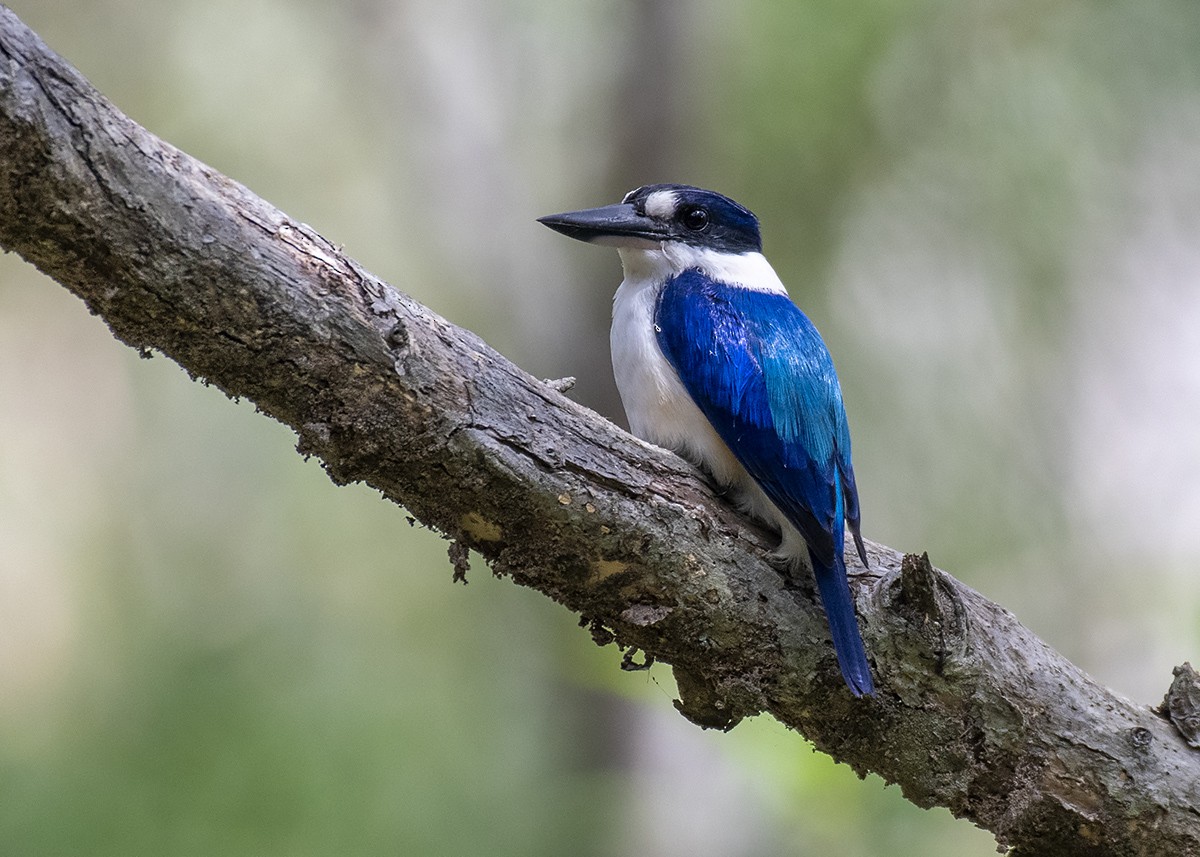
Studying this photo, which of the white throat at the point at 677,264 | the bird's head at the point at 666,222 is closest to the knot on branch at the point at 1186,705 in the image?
the white throat at the point at 677,264

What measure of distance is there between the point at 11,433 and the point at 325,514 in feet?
5.68

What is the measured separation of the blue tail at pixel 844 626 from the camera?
2398 millimetres

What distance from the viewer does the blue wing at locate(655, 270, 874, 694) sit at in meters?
2.50

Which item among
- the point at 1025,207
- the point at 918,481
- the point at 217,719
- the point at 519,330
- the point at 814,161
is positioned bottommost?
the point at 217,719

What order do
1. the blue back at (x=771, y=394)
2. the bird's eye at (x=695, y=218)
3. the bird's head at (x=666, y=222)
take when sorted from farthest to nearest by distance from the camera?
the bird's eye at (x=695, y=218) < the bird's head at (x=666, y=222) < the blue back at (x=771, y=394)

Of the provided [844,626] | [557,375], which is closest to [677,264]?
[844,626]

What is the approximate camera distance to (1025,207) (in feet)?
20.1

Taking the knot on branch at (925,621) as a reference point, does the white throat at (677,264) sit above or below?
above

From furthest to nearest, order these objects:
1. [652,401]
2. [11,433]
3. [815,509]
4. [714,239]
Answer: [11,433] → [714,239] → [652,401] → [815,509]

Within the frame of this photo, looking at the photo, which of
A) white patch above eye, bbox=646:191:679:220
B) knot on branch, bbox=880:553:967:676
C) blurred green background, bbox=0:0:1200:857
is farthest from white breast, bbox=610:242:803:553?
blurred green background, bbox=0:0:1200:857

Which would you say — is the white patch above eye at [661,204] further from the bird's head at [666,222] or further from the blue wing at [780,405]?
the blue wing at [780,405]

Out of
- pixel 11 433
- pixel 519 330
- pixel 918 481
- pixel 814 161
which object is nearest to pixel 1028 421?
pixel 918 481

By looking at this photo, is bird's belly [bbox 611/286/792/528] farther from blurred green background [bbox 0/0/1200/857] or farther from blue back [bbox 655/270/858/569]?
blurred green background [bbox 0/0/1200/857]

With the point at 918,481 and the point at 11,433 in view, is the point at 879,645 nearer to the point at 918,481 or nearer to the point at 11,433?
the point at 918,481
